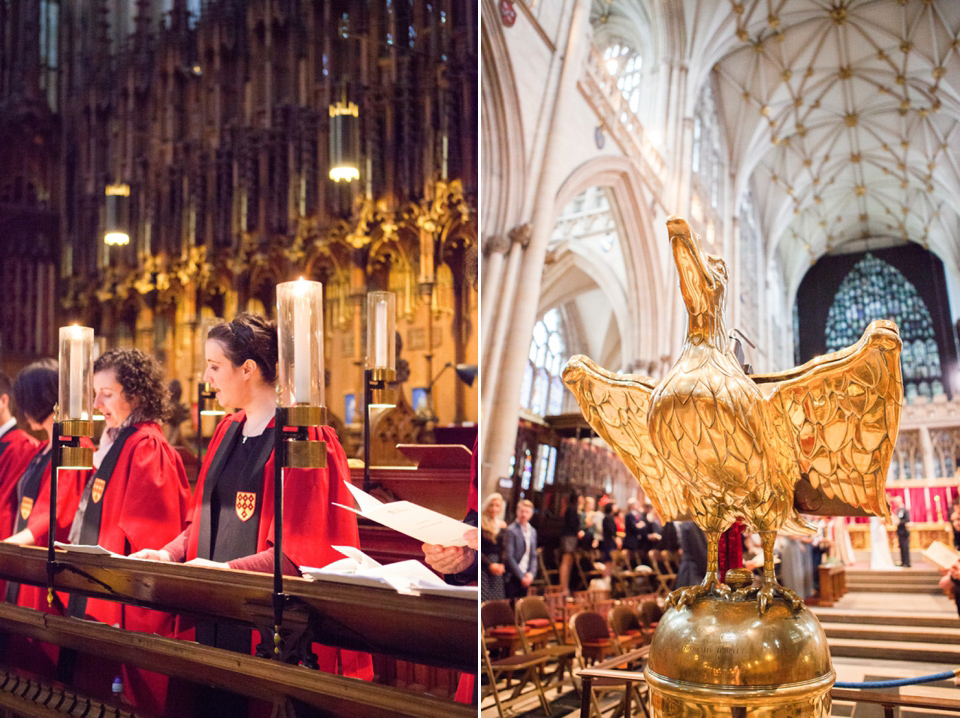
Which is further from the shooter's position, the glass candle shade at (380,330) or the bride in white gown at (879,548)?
the bride in white gown at (879,548)

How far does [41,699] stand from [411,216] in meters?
3.50

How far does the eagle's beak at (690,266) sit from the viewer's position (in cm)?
144

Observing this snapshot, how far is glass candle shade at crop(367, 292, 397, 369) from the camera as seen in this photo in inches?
110

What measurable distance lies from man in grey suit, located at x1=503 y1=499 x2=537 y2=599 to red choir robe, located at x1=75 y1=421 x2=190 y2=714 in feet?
7.06

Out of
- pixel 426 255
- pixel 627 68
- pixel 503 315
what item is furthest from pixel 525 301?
pixel 627 68

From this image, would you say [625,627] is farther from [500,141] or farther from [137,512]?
[500,141]

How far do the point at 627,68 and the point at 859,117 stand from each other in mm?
7559

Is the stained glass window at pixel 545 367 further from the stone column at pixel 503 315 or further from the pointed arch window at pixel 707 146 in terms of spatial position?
the stone column at pixel 503 315

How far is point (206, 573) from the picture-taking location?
87.4 inches

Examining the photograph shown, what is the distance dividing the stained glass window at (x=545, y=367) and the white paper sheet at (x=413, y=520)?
44.4ft

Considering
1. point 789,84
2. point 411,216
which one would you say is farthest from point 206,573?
point 789,84

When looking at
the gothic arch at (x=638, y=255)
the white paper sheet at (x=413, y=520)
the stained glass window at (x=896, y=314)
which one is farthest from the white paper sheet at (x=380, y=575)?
the gothic arch at (x=638, y=255)

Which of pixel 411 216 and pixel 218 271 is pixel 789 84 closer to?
pixel 411 216

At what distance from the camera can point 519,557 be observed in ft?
16.2
